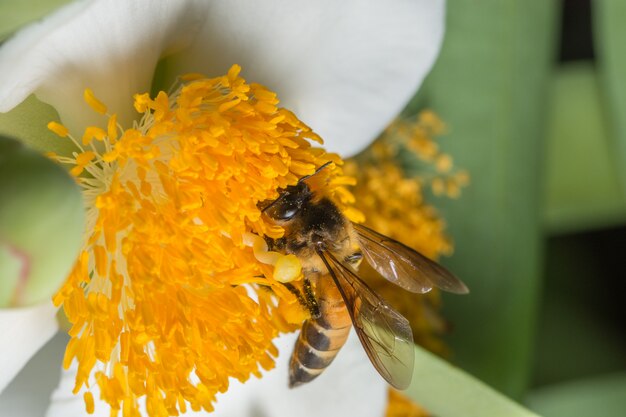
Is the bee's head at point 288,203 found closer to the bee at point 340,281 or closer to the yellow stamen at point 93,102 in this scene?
the bee at point 340,281

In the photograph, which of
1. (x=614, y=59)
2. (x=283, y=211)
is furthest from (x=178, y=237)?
(x=614, y=59)

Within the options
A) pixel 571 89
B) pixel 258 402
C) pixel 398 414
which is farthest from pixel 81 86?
pixel 571 89

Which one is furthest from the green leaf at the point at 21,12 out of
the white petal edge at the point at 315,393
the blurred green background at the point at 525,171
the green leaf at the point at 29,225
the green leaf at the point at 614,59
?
the green leaf at the point at 614,59

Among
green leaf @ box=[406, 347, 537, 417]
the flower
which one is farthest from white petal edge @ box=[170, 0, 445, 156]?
green leaf @ box=[406, 347, 537, 417]

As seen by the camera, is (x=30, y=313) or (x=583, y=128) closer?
(x=30, y=313)

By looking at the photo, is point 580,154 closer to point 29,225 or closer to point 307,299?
point 307,299

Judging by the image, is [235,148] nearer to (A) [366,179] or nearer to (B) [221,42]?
(B) [221,42]
